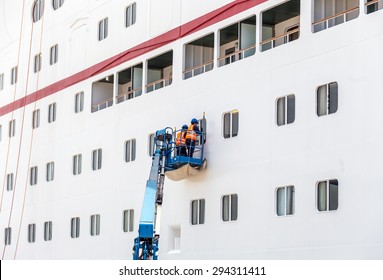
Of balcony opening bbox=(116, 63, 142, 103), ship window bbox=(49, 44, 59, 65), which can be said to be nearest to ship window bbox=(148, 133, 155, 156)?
balcony opening bbox=(116, 63, 142, 103)

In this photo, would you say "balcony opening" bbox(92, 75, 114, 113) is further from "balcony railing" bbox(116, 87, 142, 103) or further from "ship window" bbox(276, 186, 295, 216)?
"ship window" bbox(276, 186, 295, 216)

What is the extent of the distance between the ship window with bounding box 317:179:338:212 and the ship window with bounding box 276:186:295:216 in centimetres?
67

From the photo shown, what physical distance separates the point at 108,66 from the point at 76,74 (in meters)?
1.87

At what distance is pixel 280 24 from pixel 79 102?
753 cm

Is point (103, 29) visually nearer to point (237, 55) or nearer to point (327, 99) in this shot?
point (237, 55)

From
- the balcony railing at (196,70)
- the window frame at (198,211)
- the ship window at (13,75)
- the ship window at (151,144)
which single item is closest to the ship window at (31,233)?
the ship window at (13,75)

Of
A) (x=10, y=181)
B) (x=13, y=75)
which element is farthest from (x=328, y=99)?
(x=13, y=75)

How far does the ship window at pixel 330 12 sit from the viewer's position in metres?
16.4

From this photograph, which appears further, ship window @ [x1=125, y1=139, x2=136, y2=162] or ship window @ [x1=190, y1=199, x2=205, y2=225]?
ship window @ [x1=125, y1=139, x2=136, y2=162]

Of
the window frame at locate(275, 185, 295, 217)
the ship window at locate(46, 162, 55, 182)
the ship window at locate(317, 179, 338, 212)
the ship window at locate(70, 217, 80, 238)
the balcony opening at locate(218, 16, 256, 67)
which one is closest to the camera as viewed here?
the ship window at locate(317, 179, 338, 212)

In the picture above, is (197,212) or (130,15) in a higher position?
(130,15)

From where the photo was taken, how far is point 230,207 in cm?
1777

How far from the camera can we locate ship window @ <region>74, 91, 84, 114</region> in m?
24.0

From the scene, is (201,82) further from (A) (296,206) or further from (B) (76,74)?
(B) (76,74)
